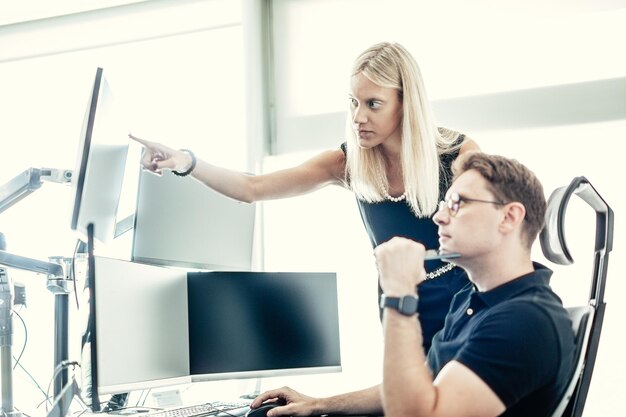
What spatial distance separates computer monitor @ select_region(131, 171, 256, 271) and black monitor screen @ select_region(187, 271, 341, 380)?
18cm

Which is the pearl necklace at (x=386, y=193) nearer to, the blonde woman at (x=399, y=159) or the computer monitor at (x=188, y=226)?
the blonde woman at (x=399, y=159)

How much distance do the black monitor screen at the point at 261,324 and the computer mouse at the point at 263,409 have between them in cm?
39

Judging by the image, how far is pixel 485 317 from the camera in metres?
1.20

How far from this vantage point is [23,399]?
325cm

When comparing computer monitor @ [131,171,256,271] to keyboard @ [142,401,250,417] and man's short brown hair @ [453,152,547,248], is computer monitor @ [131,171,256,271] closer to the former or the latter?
keyboard @ [142,401,250,417]

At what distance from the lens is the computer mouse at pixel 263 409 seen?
1.58 metres

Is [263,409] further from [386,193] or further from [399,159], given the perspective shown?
[399,159]

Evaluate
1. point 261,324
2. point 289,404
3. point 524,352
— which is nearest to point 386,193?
point 261,324

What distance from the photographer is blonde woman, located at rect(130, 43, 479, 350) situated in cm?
184

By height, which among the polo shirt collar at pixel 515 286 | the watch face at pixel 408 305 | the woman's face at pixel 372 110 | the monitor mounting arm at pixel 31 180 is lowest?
the watch face at pixel 408 305

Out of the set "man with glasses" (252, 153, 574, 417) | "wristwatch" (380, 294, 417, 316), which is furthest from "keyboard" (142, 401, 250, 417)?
"wristwatch" (380, 294, 417, 316)

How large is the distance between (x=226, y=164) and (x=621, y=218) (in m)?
1.65

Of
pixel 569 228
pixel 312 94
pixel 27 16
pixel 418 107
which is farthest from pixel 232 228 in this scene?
pixel 27 16

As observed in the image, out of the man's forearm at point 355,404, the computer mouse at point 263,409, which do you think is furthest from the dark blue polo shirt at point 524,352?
the computer mouse at point 263,409
